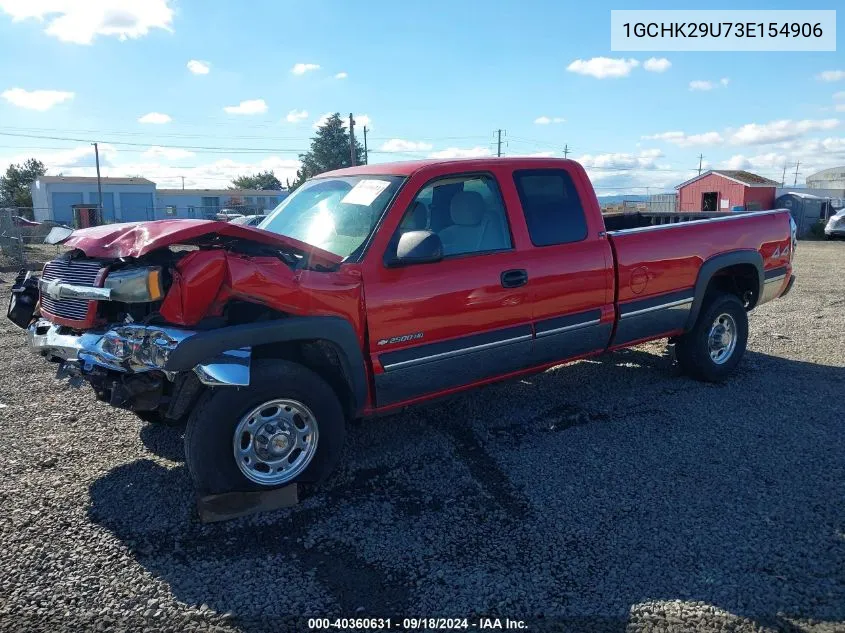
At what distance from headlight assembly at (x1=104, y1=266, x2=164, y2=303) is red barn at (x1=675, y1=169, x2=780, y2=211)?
36363mm

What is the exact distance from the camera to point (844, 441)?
14.6 feet

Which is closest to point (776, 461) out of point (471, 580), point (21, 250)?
point (471, 580)

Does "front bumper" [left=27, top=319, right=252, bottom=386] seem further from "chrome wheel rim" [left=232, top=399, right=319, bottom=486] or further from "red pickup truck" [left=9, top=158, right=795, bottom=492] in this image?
"chrome wheel rim" [left=232, top=399, right=319, bottom=486]

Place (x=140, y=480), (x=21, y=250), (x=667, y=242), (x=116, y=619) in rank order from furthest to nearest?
(x=21, y=250) < (x=667, y=242) < (x=140, y=480) < (x=116, y=619)

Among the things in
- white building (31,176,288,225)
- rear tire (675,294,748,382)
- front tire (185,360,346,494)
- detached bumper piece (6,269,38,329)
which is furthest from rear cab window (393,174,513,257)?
white building (31,176,288,225)

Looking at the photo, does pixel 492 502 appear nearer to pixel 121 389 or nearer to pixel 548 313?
pixel 548 313

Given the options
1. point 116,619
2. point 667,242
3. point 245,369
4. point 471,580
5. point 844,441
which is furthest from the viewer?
point 667,242

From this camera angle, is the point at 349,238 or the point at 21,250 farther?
the point at 21,250

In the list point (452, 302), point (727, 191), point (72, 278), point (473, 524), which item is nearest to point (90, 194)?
point (727, 191)

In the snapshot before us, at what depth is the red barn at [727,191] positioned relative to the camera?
1433 inches

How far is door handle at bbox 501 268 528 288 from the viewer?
4250 mm

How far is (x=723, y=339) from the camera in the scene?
6012mm

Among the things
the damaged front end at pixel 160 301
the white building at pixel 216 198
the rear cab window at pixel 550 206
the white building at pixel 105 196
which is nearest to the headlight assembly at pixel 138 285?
the damaged front end at pixel 160 301

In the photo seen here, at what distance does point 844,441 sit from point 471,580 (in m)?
3.15
